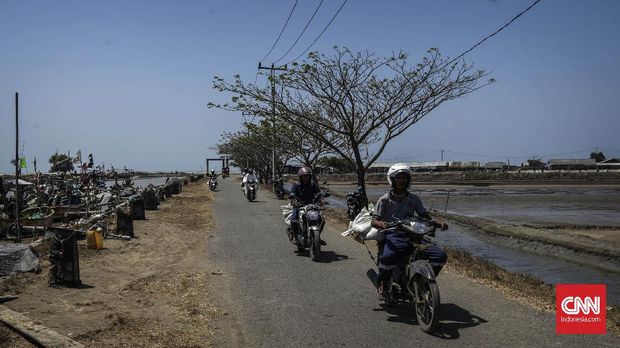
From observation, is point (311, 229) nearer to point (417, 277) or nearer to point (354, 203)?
point (417, 277)

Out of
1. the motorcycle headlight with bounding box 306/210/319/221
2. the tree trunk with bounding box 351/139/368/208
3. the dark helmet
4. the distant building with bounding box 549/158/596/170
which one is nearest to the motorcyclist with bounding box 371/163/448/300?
the motorcycle headlight with bounding box 306/210/319/221

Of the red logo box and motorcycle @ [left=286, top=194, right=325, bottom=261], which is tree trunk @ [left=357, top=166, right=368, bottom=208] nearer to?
motorcycle @ [left=286, top=194, right=325, bottom=261]

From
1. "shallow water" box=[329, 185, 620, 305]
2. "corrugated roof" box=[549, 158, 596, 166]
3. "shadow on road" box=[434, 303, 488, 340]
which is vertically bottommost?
"shallow water" box=[329, 185, 620, 305]

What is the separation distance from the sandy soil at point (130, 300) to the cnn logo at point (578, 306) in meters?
3.79

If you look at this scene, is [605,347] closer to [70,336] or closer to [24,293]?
[70,336]

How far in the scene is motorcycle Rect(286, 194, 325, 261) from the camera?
1018 centimetres

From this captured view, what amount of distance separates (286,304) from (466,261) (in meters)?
5.32

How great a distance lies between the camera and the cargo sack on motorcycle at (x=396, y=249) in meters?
6.21

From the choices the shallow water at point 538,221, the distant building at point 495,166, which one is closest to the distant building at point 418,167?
the distant building at point 495,166

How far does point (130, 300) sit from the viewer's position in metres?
7.47

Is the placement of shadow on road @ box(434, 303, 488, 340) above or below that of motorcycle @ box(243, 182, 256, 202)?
below

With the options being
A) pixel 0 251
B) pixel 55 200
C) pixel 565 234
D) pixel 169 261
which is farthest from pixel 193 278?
pixel 55 200

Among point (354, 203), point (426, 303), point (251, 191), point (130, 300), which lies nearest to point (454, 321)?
point (426, 303)

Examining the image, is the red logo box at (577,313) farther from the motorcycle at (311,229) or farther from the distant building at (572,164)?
the distant building at (572,164)
